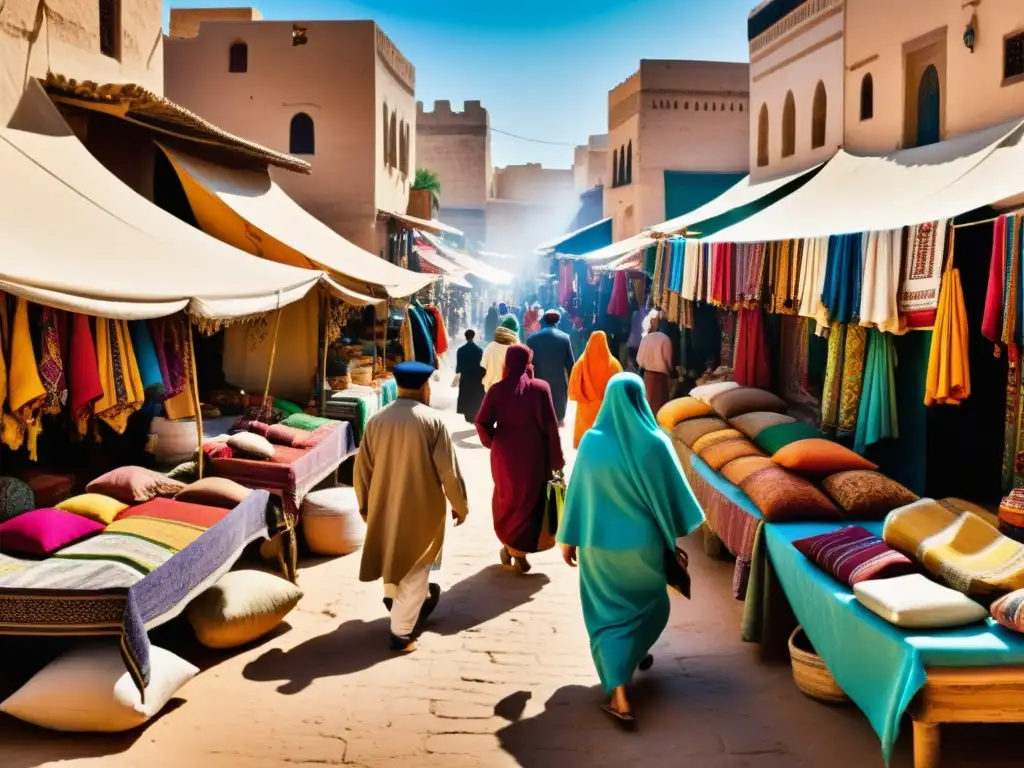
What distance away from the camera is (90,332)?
4934 millimetres

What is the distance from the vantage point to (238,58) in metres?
15.1

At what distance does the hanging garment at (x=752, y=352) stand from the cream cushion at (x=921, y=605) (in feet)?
15.5

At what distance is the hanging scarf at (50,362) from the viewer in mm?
4703

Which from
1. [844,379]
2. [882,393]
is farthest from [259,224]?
[882,393]

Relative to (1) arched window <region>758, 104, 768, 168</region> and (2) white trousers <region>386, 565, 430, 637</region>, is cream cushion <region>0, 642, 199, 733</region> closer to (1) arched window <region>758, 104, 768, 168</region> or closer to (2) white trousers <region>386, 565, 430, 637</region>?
(2) white trousers <region>386, 565, 430, 637</region>

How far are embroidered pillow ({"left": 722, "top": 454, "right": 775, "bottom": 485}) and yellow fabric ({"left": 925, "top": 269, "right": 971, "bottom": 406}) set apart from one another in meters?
1.03

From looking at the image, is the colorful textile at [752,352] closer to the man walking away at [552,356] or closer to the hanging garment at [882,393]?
the man walking away at [552,356]

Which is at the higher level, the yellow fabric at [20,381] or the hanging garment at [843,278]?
the hanging garment at [843,278]

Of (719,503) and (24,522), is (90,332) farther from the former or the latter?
(719,503)

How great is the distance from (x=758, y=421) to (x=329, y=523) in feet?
9.56

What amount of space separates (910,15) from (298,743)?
268 inches

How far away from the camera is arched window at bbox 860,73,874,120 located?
8461 millimetres

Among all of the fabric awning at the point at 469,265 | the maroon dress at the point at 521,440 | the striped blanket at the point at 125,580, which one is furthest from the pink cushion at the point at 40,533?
the fabric awning at the point at 469,265

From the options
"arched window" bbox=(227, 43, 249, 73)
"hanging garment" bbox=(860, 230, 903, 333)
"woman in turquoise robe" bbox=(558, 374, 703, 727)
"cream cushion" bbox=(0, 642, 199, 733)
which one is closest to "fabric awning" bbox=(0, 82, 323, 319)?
"cream cushion" bbox=(0, 642, 199, 733)
